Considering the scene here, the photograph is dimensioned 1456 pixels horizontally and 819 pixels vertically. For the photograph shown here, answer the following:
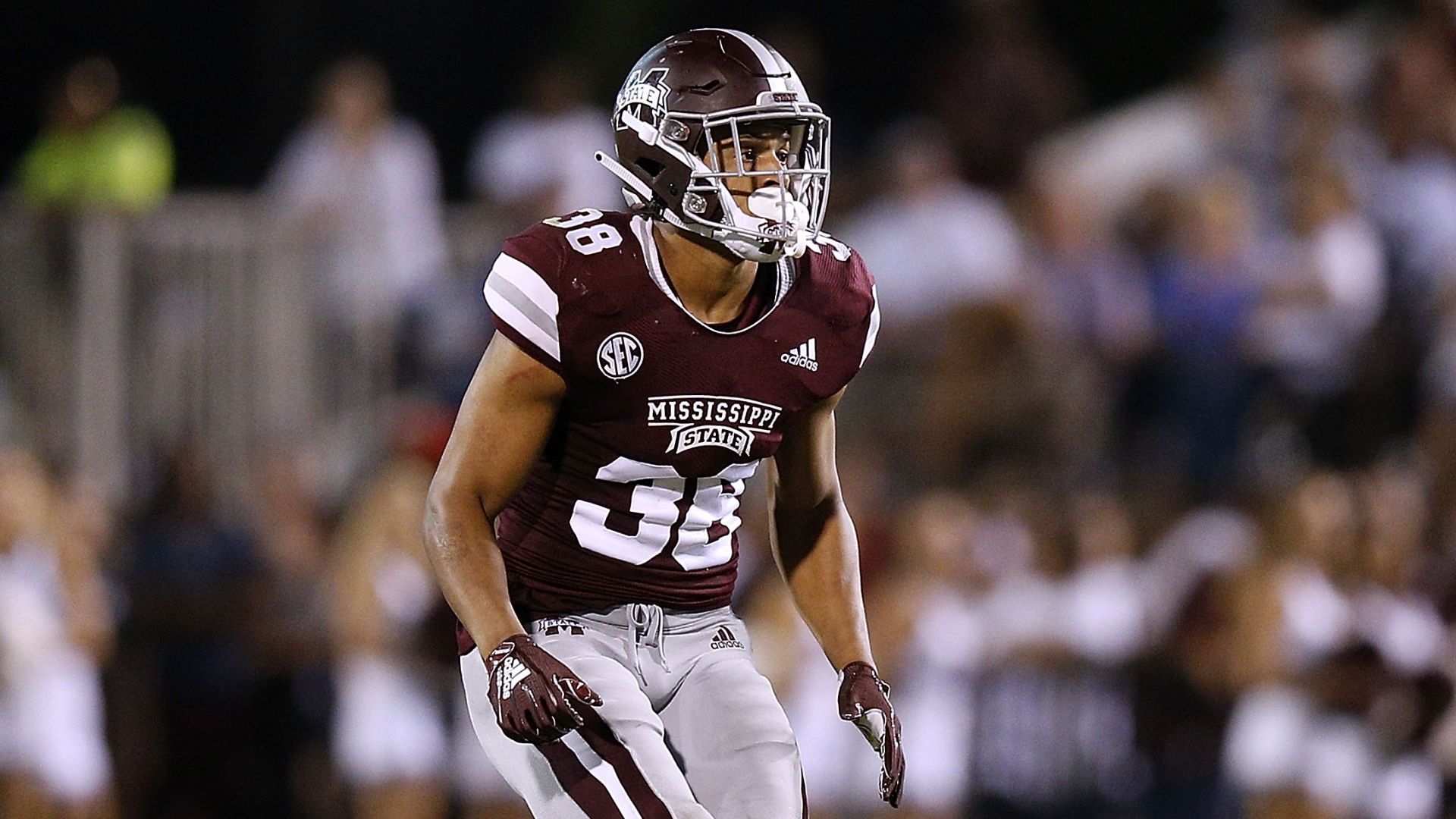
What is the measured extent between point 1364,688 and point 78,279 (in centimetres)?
609

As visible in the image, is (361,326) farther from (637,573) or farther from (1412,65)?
(637,573)

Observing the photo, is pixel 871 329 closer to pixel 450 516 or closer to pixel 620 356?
pixel 620 356

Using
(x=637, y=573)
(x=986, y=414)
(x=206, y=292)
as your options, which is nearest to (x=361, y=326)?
(x=206, y=292)

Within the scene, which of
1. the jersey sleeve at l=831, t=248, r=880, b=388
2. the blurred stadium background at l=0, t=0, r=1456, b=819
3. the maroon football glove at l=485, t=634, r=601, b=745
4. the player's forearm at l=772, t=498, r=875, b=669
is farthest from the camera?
the blurred stadium background at l=0, t=0, r=1456, b=819

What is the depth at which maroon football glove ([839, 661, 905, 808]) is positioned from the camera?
4266 millimetres

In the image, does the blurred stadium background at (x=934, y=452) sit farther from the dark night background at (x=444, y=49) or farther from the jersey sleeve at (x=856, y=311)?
the jersey sleeve at (x=856, y=311)

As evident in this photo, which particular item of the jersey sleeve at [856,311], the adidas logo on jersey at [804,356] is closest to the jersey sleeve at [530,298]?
the adidas logo on jersey at [804,356]

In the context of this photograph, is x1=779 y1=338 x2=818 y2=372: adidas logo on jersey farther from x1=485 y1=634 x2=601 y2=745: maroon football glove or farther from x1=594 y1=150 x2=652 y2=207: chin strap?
x1=485 y1=634 x2=601 y2=745: maroon football glove

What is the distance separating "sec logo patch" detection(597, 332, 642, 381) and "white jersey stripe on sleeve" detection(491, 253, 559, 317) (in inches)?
4.5

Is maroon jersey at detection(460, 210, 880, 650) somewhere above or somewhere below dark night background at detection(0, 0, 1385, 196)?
below

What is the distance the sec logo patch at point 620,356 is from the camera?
4.09m

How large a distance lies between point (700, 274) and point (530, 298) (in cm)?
37

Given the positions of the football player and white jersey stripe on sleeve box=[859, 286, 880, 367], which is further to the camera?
white jersey stripe on sleeve box=[859, 286, 880, 367]

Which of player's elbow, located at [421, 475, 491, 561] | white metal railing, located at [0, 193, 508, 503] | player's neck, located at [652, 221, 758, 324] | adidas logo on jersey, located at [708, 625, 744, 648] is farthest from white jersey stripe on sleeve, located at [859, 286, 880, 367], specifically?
white metal railing, located at [0, 193, 508, 503]
